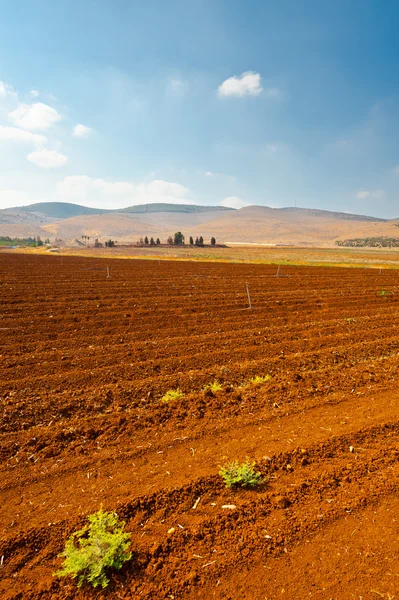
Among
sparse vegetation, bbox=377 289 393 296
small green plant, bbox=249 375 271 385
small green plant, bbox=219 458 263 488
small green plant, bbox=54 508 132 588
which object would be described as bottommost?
small green plant, bbox=54 508 132 588

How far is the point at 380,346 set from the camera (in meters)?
8.43

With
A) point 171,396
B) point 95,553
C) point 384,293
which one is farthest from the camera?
point 384,293

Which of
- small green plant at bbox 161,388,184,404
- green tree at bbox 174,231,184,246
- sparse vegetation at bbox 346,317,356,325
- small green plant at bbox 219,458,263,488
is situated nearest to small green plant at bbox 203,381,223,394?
small green plant at bbox 161,388,184,404

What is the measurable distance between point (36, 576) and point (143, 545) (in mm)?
989

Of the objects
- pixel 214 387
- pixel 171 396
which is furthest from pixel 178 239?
pixel 171 396

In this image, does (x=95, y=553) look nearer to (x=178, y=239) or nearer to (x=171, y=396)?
(x=171, y=396)

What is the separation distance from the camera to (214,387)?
20.5ft

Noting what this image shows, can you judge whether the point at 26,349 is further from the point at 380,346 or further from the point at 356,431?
the point at 380,346

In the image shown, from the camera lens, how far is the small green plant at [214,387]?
615cm

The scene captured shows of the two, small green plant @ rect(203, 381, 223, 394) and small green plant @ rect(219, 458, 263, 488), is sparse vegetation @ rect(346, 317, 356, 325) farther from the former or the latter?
small green plant @ rect(219, 458, 263, 488)

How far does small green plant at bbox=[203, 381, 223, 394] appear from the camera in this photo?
242 inches

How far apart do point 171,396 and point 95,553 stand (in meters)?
3.15

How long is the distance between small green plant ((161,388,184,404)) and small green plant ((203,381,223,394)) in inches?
21.5

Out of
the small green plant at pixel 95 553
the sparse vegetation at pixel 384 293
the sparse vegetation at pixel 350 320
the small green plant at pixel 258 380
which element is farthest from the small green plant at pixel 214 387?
the sparse vegetation at pixel 384 293
